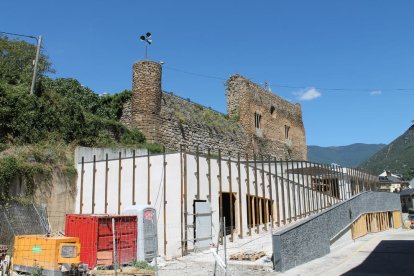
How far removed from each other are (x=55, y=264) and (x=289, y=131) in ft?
116

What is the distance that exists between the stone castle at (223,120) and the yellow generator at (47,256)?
9.27 meters

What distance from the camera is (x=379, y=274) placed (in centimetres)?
1142

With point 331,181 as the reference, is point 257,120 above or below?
A: above

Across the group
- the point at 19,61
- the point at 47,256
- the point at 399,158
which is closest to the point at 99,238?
the point at 47,256

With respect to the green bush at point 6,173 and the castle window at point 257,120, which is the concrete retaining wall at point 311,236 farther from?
the castle window at point 257,120

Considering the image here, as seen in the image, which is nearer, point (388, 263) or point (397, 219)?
point (388, 263)

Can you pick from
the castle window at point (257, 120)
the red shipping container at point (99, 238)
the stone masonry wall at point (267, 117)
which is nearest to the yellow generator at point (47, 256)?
the red shipping container at point (99, 238)

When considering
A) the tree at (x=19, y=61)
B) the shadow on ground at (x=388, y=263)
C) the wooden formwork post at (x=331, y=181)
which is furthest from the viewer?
the wooden formwork post at (x=331, y=181)

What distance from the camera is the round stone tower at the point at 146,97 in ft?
74.4

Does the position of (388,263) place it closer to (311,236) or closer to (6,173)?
(311,236)

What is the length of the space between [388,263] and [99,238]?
9126mm

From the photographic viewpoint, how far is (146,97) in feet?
75.4

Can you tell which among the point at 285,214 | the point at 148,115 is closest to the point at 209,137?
the point at 148,115

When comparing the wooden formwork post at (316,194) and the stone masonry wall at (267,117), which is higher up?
the stone masonry wall at (267,117)
